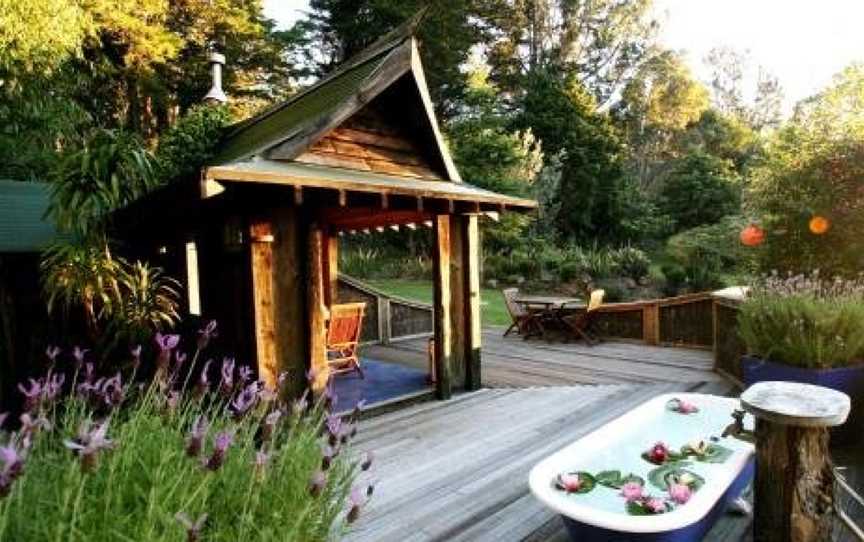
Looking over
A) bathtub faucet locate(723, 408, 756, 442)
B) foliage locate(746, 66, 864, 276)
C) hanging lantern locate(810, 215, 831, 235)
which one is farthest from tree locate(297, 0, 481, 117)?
bathtub faucet locate(723, 408, 756, 442)

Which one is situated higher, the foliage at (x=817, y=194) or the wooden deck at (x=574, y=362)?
the foliage at (x=817, y=194)

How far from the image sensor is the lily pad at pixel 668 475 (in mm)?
3218

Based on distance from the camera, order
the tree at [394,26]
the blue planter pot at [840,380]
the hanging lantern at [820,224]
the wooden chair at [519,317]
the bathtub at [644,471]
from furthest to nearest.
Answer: the tree at [394,26] → the wooden chair at [519,317] → the hanging lantern at [820,224] → the blue planter pot at [840,380] → the bathtub at [644,471]

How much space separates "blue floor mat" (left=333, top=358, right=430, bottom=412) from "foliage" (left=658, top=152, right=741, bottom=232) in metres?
20.4

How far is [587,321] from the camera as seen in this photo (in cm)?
1009

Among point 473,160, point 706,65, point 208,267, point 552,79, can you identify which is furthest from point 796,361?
point 706,65

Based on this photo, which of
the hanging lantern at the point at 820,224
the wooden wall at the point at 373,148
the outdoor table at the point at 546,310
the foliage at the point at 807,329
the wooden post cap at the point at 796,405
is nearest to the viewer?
the wooden post cap at the point at 796,405

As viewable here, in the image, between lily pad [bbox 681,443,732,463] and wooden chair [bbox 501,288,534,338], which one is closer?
lily pad [bbox 681,443,732,463]

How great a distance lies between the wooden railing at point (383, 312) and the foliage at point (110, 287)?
164 inches

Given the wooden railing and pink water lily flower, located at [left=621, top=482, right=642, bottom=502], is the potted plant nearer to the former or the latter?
pink water lily flower, located at [left=621, top=482, right=642, bottom=502]

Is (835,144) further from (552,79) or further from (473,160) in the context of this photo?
(552,79)

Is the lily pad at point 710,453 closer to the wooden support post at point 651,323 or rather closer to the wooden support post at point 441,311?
the wooden support post at point 441,311

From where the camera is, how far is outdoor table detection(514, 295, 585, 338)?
32.2 ft

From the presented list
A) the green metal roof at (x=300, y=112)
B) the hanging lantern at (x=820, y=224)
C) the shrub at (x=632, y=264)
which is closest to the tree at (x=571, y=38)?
the shrub at (x=632, y=264)
